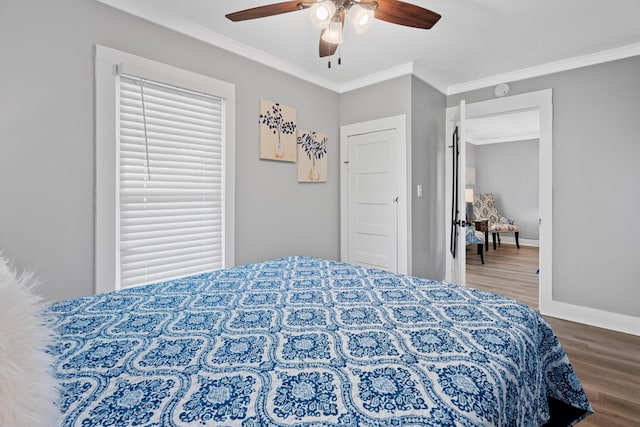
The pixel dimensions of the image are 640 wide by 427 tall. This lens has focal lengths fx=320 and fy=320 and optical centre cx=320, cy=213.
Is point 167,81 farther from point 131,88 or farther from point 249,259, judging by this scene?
point 249,259

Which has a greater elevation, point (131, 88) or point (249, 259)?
point (131, 88)

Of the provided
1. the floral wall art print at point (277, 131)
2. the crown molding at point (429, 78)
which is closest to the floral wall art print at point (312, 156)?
the floral wall art print at point (277, 131)

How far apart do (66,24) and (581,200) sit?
4.32 metres

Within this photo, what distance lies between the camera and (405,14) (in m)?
1.79

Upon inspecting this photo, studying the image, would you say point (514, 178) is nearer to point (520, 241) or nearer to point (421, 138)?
point (520, 241)

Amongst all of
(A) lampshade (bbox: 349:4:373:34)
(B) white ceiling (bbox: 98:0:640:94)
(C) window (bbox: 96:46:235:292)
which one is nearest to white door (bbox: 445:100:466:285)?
(B) white ceiling (bbox: 98:0:640:94)

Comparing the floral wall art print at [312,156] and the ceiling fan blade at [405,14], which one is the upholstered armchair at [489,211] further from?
the ceiling fan blade at [405,14]

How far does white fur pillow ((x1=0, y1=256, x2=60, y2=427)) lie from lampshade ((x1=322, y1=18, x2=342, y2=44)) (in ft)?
6.26

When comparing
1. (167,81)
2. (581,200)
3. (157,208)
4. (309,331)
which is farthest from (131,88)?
(581,200)

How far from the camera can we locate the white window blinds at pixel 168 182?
2.20 metres

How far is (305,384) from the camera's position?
77 cm

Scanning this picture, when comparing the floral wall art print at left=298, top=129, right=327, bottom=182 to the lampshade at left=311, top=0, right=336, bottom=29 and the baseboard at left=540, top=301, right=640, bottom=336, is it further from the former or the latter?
the baseboard at left=540, top=301, right=640, bottom=336

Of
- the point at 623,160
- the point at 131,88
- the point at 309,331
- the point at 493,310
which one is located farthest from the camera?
the point at 623,160

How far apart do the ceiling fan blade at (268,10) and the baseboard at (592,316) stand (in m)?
3.52
